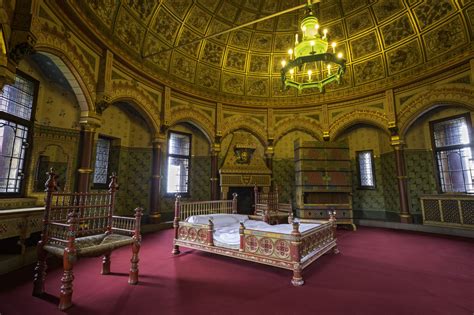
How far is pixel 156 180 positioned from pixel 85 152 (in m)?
2.62

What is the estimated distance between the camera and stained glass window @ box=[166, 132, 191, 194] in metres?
9.30

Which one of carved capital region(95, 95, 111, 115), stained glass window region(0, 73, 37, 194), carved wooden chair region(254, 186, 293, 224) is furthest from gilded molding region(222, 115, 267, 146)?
stained glass window region(0, 73, 37, 194)

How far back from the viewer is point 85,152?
5.77 metres

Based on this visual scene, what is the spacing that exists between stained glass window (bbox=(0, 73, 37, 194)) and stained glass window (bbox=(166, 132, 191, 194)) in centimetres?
472

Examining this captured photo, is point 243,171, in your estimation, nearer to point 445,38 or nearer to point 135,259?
point 135,259

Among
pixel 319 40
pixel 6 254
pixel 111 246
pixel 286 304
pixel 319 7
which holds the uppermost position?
pixel 319 7

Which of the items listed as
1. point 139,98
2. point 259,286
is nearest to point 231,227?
point 259,286

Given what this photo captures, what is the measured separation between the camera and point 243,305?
284 cm

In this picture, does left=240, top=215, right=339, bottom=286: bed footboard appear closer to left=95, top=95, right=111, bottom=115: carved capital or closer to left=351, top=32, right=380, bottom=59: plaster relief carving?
left=95, top=95, right=111, bottom=115: carved capital

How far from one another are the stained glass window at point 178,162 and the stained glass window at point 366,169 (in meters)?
7.68

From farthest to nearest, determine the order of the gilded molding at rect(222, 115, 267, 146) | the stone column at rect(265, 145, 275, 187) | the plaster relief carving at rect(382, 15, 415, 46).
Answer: the stone column at rect(265, 145, 275, 187) → the gilded molding at rect(222, 115, 267, 146) → the plaster relief carving at rect(382, 15, 415, 46)

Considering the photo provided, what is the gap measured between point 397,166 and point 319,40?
6.10 meters

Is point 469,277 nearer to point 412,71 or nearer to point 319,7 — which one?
point 412,71

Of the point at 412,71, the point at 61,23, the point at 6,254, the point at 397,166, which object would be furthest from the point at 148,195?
the point at 412,71
